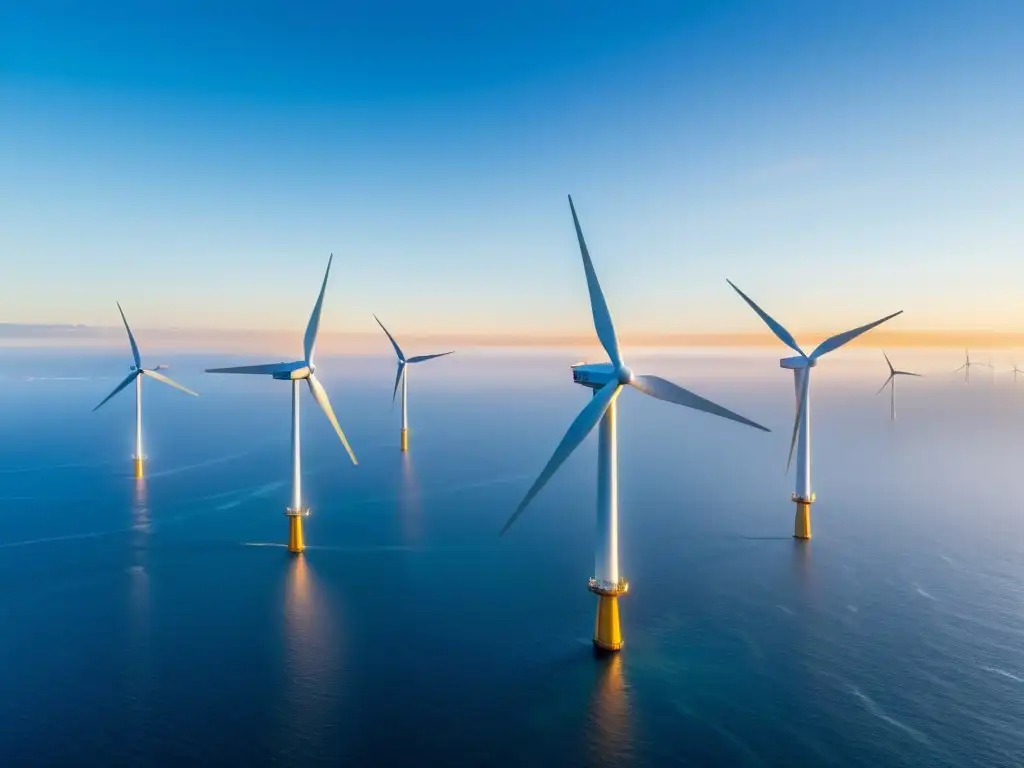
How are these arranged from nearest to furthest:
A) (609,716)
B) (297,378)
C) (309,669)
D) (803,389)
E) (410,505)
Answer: (609,716)
(309,669)
(297,378)
(803,389)
(410,505)

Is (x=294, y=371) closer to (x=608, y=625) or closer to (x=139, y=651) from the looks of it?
(x=139, y=651)

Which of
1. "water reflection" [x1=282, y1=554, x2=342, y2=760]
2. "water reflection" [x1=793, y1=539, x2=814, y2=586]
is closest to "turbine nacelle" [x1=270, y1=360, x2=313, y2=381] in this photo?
"water reflection" [x1=282, y1=554, x2=342, y2=760]

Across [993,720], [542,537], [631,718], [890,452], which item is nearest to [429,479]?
[542,537]

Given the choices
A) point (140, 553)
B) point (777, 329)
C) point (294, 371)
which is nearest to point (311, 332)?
point (294, 371)

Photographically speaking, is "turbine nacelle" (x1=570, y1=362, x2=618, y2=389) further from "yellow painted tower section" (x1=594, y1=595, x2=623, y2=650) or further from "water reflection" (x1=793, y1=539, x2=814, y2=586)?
"water reflection" (x1=793, y1=539, x2=814, y2=586)

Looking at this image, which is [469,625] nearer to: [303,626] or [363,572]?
[303,626]

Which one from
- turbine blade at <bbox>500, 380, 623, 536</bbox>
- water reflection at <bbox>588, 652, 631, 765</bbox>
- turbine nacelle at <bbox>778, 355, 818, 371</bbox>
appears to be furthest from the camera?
turbine nacelle at <bbox>778, 355, 818, 371</bbox>

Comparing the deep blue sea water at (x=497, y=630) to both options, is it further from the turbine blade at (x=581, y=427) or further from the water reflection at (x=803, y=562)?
the turbine blade at (x=581, y=427)
